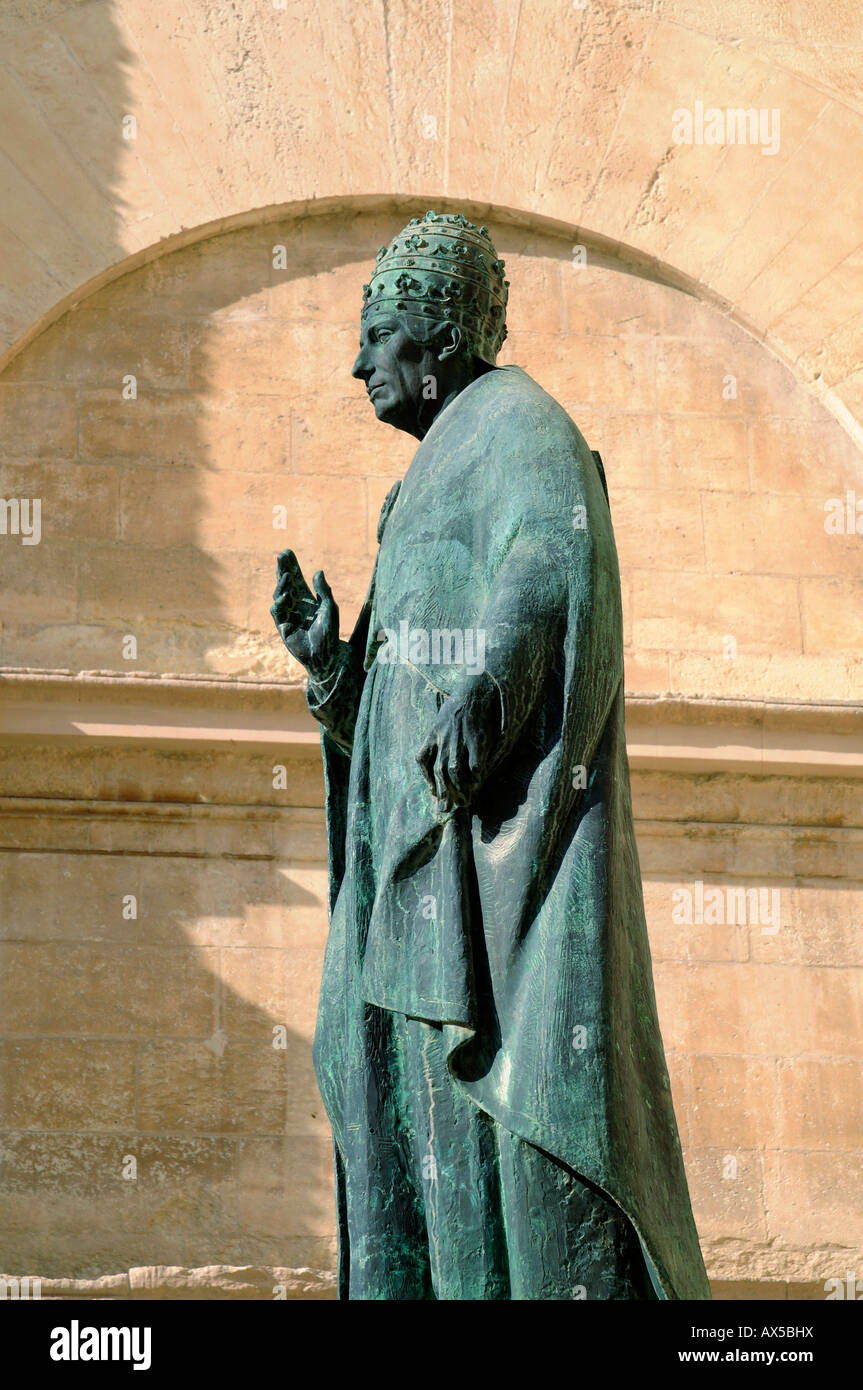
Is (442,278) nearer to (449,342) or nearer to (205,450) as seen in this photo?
(449,342)

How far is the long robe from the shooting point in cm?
328

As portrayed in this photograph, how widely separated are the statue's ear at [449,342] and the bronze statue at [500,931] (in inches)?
8.3

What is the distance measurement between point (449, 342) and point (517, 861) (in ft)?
3.19

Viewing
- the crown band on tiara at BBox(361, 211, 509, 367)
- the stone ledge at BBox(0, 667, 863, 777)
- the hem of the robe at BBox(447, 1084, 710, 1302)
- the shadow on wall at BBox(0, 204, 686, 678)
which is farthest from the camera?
the shadow on wall at BBox(0, 204, 686, 678)

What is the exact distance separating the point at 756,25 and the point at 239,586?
2.83 meters

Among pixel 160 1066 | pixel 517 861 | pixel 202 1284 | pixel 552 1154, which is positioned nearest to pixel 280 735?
pixel 160 1066

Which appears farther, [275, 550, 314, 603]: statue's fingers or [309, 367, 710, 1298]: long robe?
[275, 550, 314, 603]: statue's fingers

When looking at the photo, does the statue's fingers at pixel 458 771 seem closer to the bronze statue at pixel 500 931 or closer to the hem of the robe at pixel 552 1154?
the bronze statue at pixel 500 931

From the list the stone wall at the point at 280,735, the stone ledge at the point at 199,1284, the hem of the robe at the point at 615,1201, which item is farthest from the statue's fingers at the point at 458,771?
the stone wall at the point at 280,735

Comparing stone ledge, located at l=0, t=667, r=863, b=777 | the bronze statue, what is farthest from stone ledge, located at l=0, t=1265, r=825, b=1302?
the bronze statue

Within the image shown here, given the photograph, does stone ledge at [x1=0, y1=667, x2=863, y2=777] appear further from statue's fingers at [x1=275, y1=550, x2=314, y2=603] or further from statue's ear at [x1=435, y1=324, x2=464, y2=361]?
statue's ear at [x1=435, y1=324, x2=464, y2=361]

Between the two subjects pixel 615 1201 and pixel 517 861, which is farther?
pixel 517 861

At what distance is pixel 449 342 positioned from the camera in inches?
155
